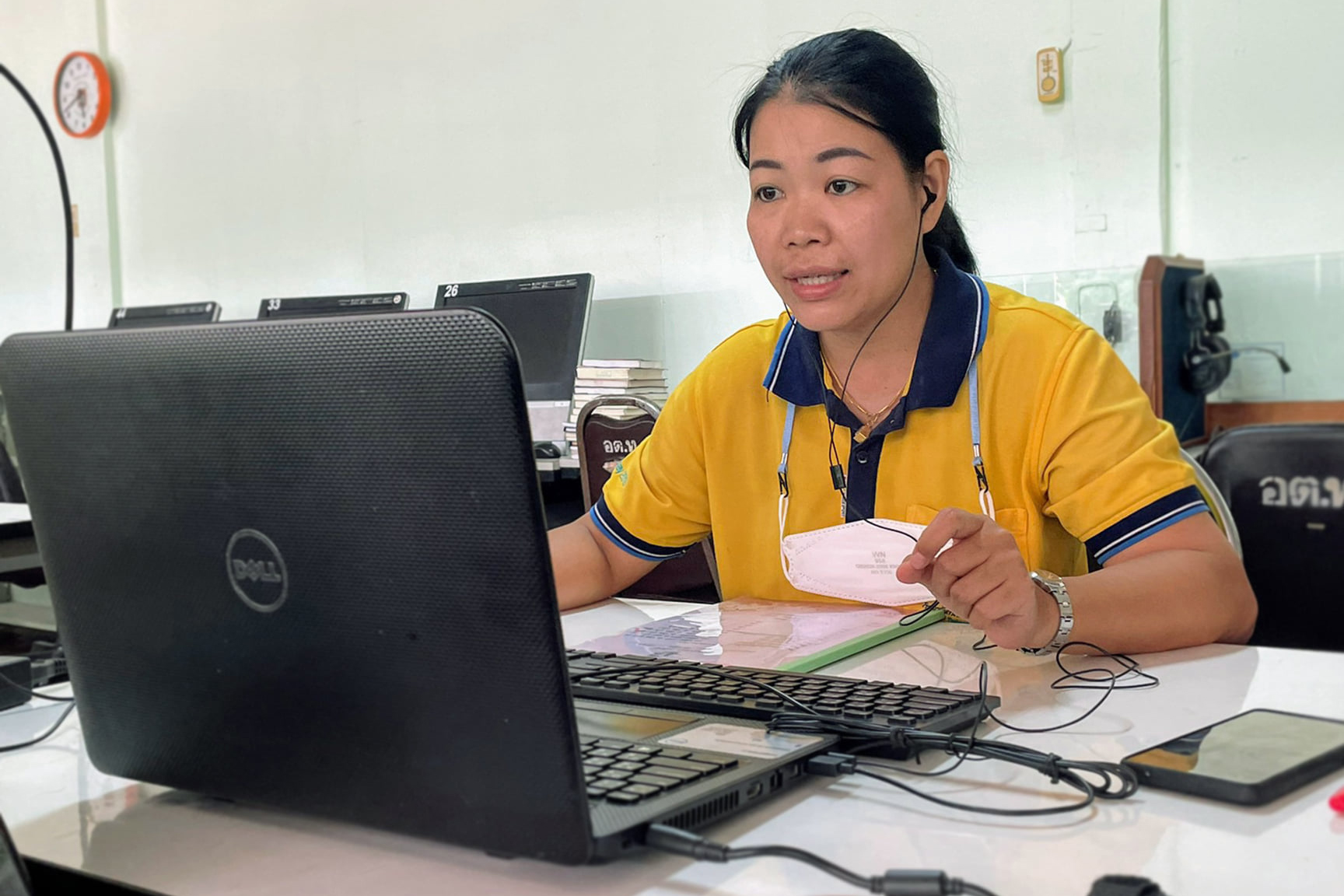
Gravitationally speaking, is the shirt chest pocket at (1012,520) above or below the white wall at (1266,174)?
below

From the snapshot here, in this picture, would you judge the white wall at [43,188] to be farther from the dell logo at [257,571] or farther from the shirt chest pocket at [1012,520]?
the dell logo at [257,571]

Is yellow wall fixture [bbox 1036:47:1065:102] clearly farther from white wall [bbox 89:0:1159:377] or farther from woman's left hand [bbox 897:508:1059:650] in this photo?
woman's left hand [bbox 897:508:1059:650]

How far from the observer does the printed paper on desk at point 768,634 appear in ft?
3.53

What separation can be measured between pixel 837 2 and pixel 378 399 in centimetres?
356

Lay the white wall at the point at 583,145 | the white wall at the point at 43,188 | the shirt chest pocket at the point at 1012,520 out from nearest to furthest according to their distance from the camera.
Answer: the shirt chest pocket at the point at 1012,520, the white wall at the point at 583,145, the white wall at the point at 43,188

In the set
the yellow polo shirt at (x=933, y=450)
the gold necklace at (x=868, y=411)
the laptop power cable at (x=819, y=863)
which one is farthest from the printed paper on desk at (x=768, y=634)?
the laptop power cable at (x=819, y=863)

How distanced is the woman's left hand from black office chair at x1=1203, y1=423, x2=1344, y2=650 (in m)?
0.64

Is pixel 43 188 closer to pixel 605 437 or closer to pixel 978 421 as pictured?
pixel 605 437

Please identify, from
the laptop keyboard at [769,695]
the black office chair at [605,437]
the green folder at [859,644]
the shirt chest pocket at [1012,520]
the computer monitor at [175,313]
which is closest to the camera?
the laptop keyboard at [769,695]

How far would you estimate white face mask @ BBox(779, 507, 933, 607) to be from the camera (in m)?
1.33

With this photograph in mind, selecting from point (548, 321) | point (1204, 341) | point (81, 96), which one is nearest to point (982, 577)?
point (1204, 341)

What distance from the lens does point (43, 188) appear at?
621cm

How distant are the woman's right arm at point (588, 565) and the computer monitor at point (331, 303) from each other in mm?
2616

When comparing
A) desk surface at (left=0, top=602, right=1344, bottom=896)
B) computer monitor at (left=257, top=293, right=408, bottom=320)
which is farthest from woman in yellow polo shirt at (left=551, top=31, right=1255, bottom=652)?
computer monitor at (left=257, top=293, right=408, bottom=320)
